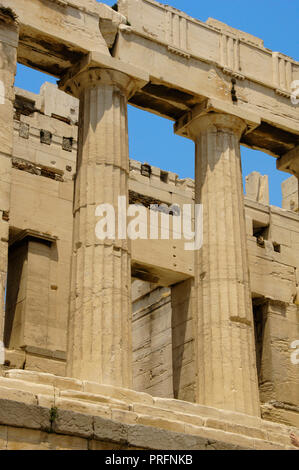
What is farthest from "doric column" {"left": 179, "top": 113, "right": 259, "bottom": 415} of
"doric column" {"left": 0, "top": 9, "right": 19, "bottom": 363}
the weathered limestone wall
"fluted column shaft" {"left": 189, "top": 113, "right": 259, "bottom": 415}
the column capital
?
"doric column" {"left": 0, "top": 9, "right": 19, "bottom": 363}

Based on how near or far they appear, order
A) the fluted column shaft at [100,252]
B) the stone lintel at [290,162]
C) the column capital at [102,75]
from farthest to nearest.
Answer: the stone lintel at [290,162], the column capital at [102,75], the fluted column shaft at [100,252]

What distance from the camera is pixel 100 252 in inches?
666

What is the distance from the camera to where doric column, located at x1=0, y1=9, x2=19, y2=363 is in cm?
1540

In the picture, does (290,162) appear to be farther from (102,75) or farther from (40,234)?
(40,234)

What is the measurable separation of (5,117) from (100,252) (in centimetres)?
266

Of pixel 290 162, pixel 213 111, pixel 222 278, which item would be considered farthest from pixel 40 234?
pixel 290 162

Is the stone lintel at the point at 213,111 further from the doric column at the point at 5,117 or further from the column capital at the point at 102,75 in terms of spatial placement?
the doric column at the point at 5,117

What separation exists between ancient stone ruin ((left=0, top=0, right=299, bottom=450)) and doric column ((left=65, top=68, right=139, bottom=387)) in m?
0.03

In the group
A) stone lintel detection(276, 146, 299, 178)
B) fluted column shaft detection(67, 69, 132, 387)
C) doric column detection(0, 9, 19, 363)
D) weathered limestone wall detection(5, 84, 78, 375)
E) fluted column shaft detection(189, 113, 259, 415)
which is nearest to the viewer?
doric column detection(0, 9, 19, 363)

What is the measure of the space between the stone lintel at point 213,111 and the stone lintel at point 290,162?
141 centimetres

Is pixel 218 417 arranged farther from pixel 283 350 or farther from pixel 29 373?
pixel 283 350

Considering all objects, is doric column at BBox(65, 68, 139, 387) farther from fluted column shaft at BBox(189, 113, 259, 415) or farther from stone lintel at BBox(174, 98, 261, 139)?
fluted column shaft at BBox(189, 113, 259, 415)

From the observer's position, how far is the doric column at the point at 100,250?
16.2 metres

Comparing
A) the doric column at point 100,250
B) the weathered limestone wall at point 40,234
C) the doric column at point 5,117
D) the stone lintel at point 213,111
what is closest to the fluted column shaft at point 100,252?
the doric column at point 100,250
